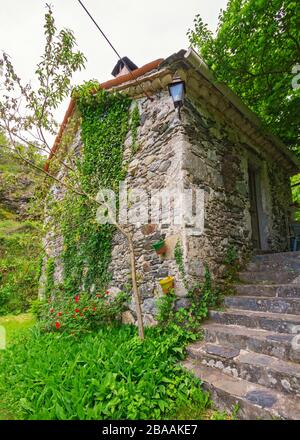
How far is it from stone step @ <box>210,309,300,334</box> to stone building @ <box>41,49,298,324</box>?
0.55 meters

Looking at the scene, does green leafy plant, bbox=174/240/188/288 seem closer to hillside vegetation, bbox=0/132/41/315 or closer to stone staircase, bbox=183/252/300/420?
stone staircase, bbox=183/252/300/420

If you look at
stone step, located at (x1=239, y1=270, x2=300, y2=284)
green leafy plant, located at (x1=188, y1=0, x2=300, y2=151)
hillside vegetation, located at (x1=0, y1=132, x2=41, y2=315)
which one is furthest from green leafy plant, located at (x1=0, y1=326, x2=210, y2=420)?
green leafy plant, located at (x1=188, y1=0, x2=300, y2=151)

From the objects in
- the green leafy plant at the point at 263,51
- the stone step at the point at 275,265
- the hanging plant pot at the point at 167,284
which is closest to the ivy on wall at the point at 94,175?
the hanging plant pot at the point at 167,284

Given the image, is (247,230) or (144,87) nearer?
(144,87)

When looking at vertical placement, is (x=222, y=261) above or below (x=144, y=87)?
below

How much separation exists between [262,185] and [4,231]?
989 centimetres

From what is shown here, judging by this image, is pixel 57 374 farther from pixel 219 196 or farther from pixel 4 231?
pixel 4 231

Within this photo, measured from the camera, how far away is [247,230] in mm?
4707

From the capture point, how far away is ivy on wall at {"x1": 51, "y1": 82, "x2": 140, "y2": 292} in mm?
4605

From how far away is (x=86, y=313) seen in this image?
3.86 meters

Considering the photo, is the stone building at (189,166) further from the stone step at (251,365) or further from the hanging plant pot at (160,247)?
the stone step at (251,365)
